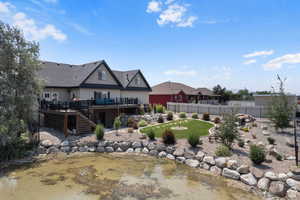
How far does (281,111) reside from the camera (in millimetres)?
14180

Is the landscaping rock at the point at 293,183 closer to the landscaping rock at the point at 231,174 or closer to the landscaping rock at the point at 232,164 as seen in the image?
the landscaping rock at the point at 231,174

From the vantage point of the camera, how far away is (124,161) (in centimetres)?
1112

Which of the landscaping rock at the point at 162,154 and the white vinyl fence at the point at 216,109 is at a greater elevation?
the white vinyl fence at the point at 216,109

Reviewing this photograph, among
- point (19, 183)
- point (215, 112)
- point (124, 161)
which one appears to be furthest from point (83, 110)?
point (215, 112)

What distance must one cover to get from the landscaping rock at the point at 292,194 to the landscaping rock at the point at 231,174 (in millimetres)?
1908

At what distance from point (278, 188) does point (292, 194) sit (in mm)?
463

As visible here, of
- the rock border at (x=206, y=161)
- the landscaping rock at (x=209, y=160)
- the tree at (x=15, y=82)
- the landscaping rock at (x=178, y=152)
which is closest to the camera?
the rock border at (x=206, y=161)

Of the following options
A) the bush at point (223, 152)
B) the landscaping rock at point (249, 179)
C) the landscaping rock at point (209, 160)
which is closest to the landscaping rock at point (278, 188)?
the landscaping rock at point (249, 179)

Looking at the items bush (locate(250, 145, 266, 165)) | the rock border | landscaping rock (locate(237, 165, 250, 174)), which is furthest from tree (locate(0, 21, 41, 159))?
bush (locate(250, 145, 266, 165))

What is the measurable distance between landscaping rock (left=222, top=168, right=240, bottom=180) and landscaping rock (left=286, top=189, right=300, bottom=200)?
75.1 inches

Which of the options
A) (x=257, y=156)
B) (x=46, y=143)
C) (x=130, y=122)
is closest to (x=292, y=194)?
(x=257, y=156)

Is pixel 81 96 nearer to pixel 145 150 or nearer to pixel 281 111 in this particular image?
pixel 145 150

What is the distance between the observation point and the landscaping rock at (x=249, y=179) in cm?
805

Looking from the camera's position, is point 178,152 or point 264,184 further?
point 178,152
